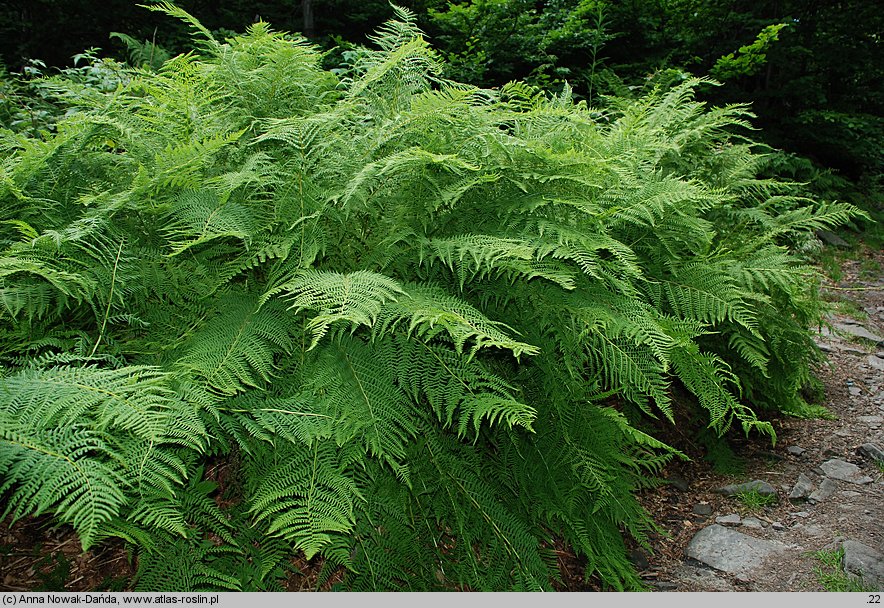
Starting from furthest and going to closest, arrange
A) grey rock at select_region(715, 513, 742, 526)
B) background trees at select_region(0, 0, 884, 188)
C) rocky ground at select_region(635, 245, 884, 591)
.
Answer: background trees at select_region(0, 0, 884, 188) < grey rock at select_region(715, 513, 742, 526) < rocky ground at select_region(635, 245, 884, 591)

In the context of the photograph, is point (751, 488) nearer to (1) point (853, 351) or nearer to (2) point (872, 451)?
(2) point (872, 451)

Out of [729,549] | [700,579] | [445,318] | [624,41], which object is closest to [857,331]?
[729,549]

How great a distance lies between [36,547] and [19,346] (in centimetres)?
61

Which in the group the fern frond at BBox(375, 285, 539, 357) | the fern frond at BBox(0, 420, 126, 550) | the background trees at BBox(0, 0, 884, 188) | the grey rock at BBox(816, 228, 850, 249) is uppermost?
the background trees at BBox(0, 0, 884, 188)

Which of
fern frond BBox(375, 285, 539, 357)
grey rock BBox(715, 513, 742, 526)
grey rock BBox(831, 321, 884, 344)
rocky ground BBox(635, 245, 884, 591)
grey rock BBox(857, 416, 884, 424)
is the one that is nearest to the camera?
fern frond BBox(375, 285, 539, 357)

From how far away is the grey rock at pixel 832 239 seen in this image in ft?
22.0

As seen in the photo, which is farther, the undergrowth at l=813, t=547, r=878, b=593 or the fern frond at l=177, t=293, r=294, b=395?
the undergrowth at l=813, t=547, r=878, b=593

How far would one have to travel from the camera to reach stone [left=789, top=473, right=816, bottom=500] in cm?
266

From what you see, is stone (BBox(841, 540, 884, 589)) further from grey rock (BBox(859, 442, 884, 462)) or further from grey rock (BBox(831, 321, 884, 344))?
grey rock (BBox(831, 321, 884, 344))

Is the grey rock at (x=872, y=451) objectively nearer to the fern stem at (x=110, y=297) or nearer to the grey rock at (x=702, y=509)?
the grey rock at (x=702, y=509)

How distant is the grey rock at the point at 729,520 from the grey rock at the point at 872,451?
0.89 meters

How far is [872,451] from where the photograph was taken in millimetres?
2965

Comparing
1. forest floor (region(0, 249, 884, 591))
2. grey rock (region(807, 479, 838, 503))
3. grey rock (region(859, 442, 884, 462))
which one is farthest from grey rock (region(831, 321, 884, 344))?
grey rock (region(807, 479, 838, 503))

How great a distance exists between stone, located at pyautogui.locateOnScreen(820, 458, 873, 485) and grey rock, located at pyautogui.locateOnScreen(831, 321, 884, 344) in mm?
1666
